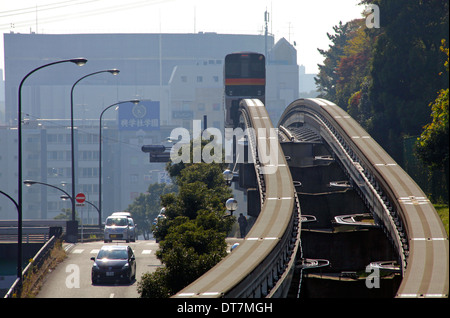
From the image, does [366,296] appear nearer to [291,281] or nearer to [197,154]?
[291,281]

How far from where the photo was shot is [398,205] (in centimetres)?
3058

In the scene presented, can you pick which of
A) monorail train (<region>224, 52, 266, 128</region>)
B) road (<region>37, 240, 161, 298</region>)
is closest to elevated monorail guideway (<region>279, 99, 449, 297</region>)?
road (<region>37, 240, 161, 298</region>)

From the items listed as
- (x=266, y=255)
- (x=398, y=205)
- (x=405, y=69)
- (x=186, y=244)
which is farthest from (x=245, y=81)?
(x=266, y=255)

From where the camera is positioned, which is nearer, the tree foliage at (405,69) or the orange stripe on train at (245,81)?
the tree foliage at (405,69)

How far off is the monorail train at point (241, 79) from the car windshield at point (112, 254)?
3729 centimetres

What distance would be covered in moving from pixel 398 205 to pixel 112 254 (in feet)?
47.3

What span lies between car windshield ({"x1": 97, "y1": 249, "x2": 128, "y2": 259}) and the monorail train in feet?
122

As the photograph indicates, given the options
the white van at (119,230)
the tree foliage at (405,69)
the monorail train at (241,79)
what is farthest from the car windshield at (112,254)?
the monorail train at (241,79)

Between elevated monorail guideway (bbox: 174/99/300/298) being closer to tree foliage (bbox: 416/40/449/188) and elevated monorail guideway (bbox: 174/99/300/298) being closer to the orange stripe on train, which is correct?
tree foliage (bbox: 416/40/449/188)

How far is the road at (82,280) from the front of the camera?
32562mm
